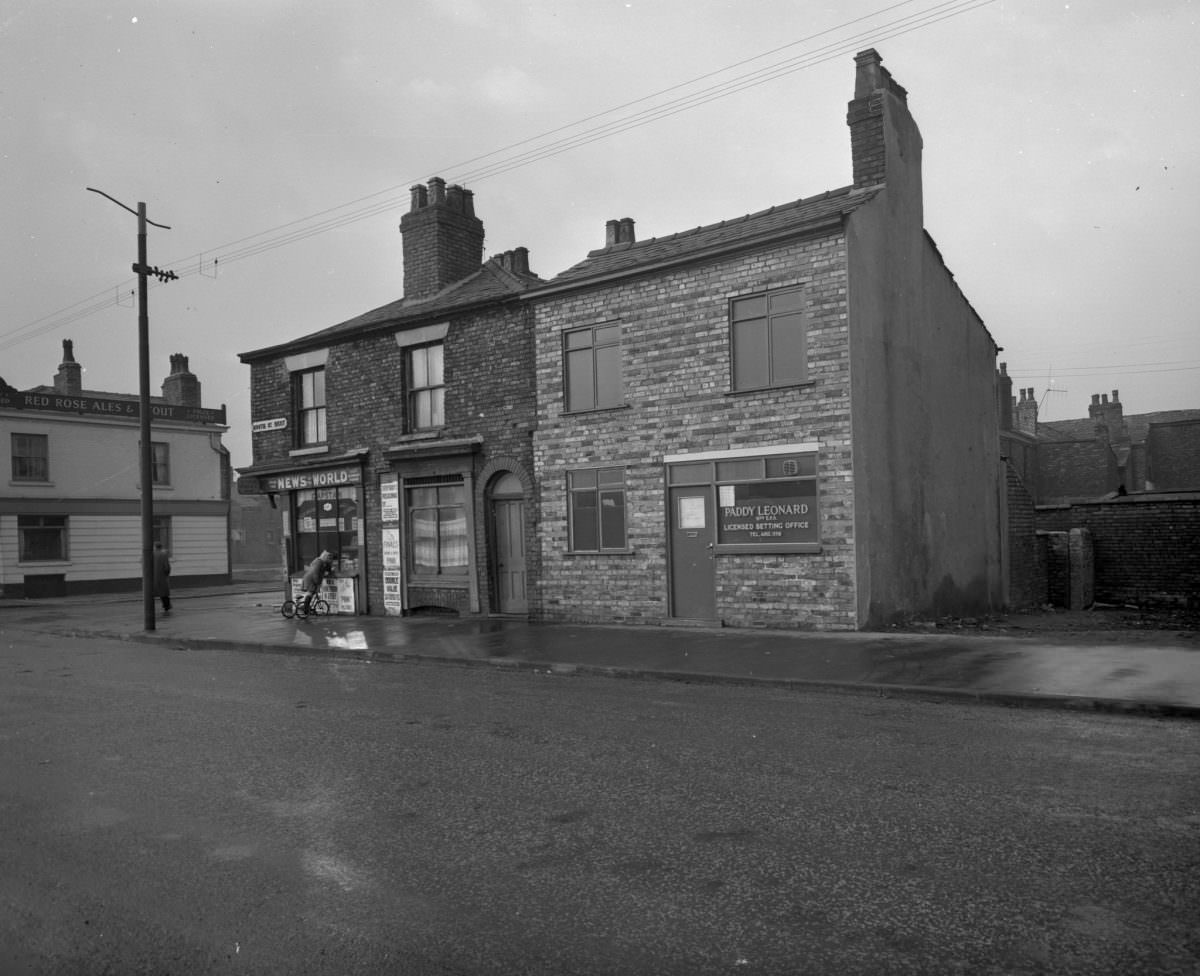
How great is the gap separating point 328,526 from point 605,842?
60.6 feet

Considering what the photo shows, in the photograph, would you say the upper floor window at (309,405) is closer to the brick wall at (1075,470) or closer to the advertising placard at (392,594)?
the advertising placard at (392,594)

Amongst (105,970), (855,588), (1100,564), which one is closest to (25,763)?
(105,970)

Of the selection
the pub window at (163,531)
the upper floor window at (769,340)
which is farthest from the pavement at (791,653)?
the pub window at (163,531)

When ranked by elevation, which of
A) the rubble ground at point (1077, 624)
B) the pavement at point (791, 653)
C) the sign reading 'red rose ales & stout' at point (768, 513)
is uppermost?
the sign reading 'red rose ales & stout' at point (768, 513)

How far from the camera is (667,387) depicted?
17.2 metres

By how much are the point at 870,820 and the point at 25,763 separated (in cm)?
622

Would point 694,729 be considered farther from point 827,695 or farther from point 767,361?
point 767,361

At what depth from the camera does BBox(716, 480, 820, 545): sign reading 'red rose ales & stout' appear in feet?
51.1

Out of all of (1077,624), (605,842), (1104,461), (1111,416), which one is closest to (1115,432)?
(1111,416)

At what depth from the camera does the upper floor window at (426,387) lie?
20.7 m

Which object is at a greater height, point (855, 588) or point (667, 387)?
point (667, 387)

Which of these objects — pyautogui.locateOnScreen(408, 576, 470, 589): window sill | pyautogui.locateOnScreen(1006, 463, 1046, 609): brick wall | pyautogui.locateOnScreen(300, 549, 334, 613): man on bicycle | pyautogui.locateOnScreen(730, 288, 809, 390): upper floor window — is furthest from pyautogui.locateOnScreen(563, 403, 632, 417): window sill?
pyautogui.locateOnScreen(1006, 463, 1046, 609): brick wall

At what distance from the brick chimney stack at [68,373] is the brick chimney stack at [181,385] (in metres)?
3.29

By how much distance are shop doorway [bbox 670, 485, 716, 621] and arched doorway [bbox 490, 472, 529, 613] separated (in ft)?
11.7
